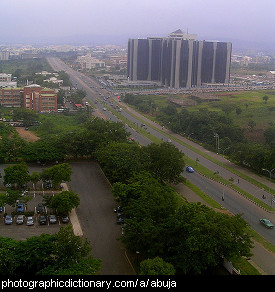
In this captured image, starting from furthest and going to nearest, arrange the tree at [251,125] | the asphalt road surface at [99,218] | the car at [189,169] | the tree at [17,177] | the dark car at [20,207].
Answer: the tree at [251,125]
the car at [189,169]
the tree at [17,177]
the dark car at [20,207]
the asphalt road surface at [99,218]

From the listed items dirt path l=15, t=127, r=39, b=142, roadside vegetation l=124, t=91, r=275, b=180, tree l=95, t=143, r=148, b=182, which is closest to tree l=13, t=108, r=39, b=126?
dirt path l=15, t=127, r=39, b=142

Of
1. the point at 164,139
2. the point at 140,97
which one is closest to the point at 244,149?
the point at 164,139

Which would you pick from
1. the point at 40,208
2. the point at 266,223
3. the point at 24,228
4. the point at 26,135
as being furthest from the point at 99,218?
the point at 26,135

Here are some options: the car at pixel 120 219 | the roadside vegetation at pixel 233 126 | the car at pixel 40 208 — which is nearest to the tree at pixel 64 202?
the car at pixel 40 208

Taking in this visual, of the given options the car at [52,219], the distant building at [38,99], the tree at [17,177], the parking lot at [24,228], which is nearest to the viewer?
the parking lot at [24,228]

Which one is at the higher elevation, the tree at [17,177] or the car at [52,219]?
the tree at [17,177]

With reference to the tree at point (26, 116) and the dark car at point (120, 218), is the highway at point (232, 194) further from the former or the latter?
the tree at point (26, 116)

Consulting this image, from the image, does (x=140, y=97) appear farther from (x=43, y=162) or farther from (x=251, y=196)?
(x=251, y=196)

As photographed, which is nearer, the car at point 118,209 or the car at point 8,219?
the car at point 8,219
